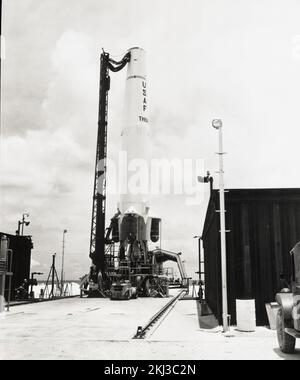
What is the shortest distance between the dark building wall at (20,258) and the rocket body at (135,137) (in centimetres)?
1029

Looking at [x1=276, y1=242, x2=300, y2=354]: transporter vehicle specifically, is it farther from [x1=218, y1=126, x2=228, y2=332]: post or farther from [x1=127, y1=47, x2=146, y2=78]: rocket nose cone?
[x1=127, y1=47, x2=146, y2=78]: rocket nose cone

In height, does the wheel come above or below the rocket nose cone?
Answer: below

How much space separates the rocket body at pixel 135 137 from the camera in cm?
4298

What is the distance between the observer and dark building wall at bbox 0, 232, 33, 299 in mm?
34938

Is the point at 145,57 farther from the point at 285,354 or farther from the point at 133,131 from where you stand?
the point at 285,354

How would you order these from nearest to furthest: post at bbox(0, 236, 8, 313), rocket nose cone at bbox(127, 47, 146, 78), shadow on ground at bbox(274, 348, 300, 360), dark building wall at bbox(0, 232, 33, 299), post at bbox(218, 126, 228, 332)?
shadow on ground at bbox(274, 348, 300, 360) < post at bbox(218, 126, 228, 332) < post at bbox(0, 236, 8, 313) < dark building wall at bbox(0, 232, 33, 299) < rocket nose cone at bbox(127, 47, 146, 78)

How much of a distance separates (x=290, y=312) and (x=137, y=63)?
3975 centimetres

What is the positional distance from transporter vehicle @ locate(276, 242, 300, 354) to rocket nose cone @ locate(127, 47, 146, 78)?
1498 inches

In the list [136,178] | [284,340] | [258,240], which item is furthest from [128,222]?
[284,340]

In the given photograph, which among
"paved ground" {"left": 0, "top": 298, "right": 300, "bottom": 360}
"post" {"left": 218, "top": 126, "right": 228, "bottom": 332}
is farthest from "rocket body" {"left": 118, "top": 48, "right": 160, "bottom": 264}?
"post" {"left": 218, "top": 126, "right": 228, "bottom": 332}

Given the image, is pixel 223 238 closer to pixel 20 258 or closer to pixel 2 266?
pixel 2 266
